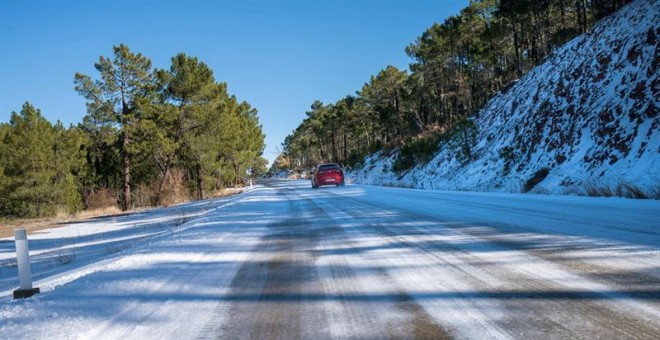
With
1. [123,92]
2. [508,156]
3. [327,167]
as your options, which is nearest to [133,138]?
[123,92]

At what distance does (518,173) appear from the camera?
1900 cm

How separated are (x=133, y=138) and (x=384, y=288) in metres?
31.7

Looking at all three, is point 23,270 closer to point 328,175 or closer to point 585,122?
point 585,122

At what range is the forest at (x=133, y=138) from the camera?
31.0 metres

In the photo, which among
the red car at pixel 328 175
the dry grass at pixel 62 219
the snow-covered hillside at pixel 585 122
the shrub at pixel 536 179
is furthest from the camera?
the red car at pixel 328 175

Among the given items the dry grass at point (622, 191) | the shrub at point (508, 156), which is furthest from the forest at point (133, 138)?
the dry grass at point (622, 191)

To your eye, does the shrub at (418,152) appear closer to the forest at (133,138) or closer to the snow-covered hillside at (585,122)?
the snow-covered hillside at (585,122)

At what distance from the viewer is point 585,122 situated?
16.9 m

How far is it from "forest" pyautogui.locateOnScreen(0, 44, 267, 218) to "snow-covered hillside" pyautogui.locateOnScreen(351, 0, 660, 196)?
17626 mm

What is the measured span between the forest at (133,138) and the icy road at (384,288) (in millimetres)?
A: 26604

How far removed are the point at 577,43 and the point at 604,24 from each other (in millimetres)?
1831

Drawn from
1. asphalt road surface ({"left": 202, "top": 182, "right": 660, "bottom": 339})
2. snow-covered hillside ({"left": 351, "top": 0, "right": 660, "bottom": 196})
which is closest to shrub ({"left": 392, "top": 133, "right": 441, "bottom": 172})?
snow-covered hillside ({"left": 351, "top": 0, "right": 660, "bottom": 196})

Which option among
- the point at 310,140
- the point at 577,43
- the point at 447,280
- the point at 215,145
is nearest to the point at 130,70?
the point at 215,145

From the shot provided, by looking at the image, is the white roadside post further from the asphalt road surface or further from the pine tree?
the pine tree
